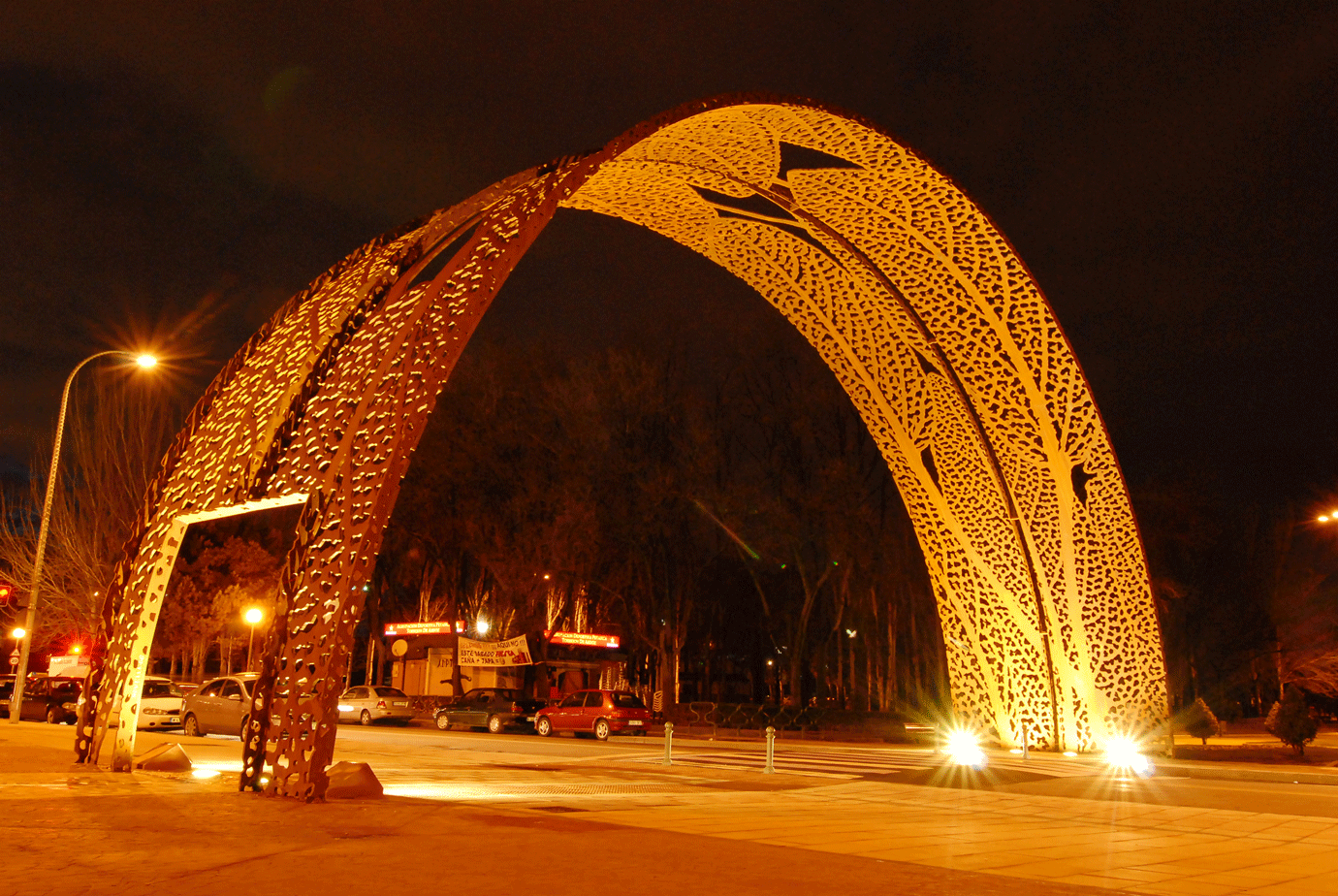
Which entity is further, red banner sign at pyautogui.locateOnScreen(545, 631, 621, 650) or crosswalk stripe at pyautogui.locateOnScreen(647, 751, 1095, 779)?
red banner sign at pyautogui.locateOnScreen(545, 631, 621, 650)

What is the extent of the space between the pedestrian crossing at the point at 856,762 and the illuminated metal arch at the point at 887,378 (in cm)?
139

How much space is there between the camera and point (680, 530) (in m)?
34.5

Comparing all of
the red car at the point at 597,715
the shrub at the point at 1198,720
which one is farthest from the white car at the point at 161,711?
the shrub at the point at 1198,720

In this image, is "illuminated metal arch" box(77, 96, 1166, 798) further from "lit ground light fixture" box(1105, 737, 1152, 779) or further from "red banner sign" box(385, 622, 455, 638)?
"red banner sign" box(385, 622, 455, 638)

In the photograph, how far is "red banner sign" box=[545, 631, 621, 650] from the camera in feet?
118

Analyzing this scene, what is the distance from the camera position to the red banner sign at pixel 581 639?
118ft

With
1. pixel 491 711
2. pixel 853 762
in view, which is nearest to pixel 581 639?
pixel 491 711

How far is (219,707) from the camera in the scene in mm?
20266

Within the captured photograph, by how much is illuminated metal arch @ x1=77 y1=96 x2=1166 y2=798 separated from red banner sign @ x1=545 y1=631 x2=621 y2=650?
19.7 m

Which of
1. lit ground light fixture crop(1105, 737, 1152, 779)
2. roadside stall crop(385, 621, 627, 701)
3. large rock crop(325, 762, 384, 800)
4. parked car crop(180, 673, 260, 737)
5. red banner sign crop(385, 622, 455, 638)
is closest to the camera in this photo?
large rock crop(325, 762, 384, 800)

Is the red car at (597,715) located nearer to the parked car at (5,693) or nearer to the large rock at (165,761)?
the large rock at (165,761)

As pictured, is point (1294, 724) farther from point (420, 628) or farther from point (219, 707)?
point (420, 628)

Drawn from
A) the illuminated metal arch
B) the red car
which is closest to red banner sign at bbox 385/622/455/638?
the red car

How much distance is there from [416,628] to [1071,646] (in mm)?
27112
